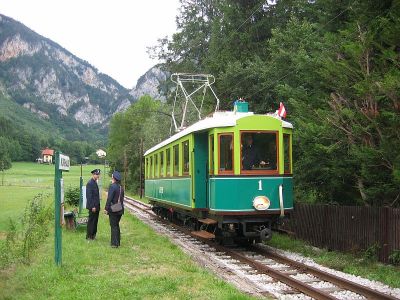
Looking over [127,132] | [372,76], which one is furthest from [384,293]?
[127,132]

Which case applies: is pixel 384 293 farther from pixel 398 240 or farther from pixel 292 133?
pixel 292 133

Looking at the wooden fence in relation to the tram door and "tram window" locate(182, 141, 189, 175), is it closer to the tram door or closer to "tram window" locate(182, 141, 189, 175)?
the tram door

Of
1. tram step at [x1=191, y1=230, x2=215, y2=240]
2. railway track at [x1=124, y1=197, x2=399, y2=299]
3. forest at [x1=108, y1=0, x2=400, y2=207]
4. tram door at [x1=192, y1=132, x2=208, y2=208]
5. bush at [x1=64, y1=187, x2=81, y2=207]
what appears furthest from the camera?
bush at [x1=64, y1=187, x2=81, y2=207]

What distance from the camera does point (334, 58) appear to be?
1135 cm

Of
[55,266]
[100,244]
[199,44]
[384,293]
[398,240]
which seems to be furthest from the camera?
[199,44]

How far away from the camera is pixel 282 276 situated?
8.24m

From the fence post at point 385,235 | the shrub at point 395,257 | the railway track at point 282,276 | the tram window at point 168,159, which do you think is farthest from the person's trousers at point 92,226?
the shrub at point 395,257

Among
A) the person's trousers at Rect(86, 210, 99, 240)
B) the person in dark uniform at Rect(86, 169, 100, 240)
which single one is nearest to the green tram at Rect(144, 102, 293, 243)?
the person in dark uniform at Rect(86, 169, 100, 240)

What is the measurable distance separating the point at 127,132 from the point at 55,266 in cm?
6786

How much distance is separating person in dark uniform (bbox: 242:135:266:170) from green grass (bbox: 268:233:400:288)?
7.23 ft

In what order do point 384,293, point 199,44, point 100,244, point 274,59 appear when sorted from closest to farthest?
1. point 384,293
2. point 100,244
3. point 274,59
4. point 199,44

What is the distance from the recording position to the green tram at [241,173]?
1086cm

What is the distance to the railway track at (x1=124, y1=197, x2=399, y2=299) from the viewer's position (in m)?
7.24

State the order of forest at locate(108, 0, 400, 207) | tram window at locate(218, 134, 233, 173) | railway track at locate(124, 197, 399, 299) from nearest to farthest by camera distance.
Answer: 1. railway track at locate(124, 197, 399, 299)
2. forest at locate(108, 0, 400, 207)
3. tram window at locate(218, 134, 233, 173)
